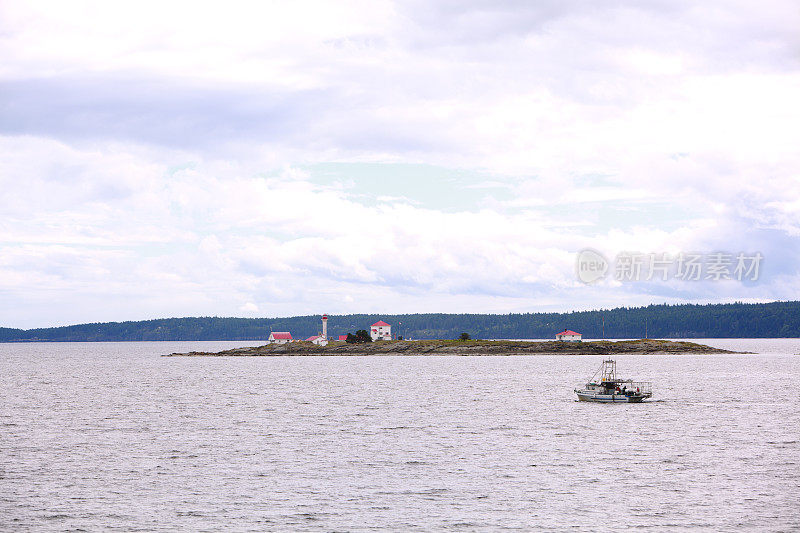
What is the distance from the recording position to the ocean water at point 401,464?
131ft

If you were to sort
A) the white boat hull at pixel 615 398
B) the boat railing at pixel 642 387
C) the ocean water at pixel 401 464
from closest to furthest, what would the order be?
the ocean water at pixel 401 464
the white boat hull at pixel 615 398
the boat railing at pixel 642 387

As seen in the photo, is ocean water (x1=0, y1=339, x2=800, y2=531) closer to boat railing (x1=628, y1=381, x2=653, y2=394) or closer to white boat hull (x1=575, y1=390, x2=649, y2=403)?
white boat hull (x1=575, y1=390, x2=649, y2=403)

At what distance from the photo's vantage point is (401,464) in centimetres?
5406

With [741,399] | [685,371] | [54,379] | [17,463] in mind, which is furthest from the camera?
[685,371]

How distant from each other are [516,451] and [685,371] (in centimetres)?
13227

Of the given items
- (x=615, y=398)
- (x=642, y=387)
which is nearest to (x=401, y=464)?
(x=615, y=398)

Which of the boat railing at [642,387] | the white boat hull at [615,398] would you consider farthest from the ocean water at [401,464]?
the boat railing at [642,387]

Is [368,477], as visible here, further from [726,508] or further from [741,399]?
[741,399]

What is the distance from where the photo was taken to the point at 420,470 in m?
51.8

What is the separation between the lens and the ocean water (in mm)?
39812

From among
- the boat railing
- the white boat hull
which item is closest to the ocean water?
the white boat hull

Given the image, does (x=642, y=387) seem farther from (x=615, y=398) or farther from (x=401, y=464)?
(x=401, y=464)

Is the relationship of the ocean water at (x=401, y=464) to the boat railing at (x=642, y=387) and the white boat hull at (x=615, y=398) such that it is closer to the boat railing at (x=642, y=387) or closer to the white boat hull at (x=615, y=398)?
the white boat hull at (x=615, y=398)

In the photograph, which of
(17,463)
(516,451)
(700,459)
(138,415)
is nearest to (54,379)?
(138,415)
